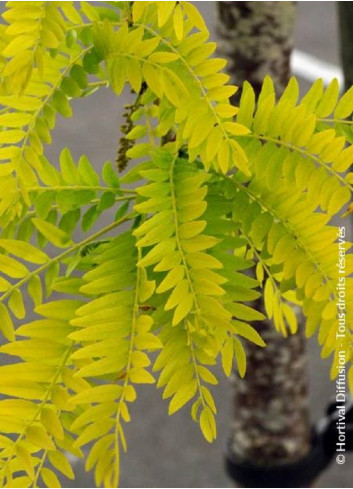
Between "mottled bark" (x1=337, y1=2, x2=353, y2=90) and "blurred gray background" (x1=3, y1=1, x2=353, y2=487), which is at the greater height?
"mottled bark" (x1=337, y1=2, x2=353, y2=90)

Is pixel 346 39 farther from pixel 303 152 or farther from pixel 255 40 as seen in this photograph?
pixel 303 152

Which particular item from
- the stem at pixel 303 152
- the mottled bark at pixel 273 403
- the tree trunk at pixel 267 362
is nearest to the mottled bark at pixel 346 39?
the tree trunk at pixel 267 362

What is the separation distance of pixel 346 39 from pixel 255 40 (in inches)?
9.1

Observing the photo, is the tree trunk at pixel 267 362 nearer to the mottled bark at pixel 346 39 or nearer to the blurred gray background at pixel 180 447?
the mottled bark at pixel 346 39

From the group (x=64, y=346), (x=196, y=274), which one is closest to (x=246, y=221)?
(x=196, y=274)

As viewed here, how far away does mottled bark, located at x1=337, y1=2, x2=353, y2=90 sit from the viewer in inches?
82.5

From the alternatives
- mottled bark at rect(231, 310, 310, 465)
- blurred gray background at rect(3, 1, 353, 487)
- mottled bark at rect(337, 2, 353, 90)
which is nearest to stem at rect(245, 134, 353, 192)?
mottled bark at rect(337, 2, 353, 90)

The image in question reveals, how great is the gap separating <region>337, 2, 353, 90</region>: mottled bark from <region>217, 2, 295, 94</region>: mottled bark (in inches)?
5.1

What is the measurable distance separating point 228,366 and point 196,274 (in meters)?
0.13

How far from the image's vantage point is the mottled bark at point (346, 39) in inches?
82.5

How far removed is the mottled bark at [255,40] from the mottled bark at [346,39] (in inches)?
5.1

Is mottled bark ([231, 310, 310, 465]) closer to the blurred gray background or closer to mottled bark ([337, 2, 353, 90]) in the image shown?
mottled bark ([337, 2, 353, 90])

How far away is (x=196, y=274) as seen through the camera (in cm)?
98

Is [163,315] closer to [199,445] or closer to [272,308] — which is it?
[272,308]
